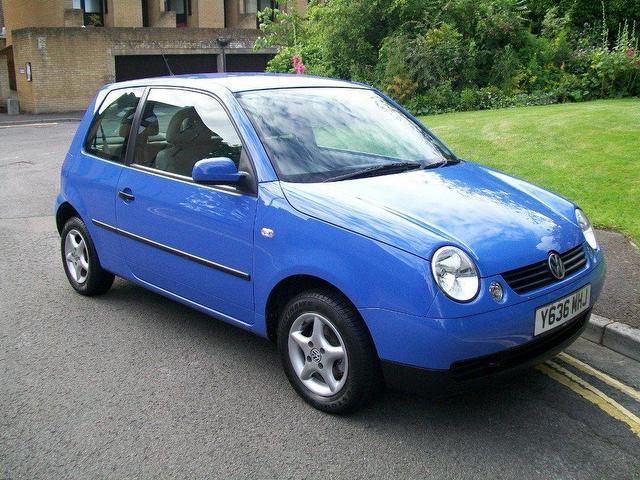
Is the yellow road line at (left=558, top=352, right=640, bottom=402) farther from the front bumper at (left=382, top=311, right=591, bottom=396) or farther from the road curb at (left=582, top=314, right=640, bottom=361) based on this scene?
the front bumper at (left=382, top=311, right=591, bottom=396)

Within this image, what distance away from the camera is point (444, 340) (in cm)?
308

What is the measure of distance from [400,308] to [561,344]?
1.00m

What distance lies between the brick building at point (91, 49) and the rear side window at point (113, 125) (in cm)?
2579

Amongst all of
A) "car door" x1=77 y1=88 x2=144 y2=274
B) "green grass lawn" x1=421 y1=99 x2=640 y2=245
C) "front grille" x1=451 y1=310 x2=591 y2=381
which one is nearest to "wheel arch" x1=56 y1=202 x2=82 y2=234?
"car door" x1=77 y1=88 x2=144 y2=274

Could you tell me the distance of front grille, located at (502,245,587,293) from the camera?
10.7ft

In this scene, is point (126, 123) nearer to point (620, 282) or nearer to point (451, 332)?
point (451, 332)

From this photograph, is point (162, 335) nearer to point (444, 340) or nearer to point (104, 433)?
point (104, 433)

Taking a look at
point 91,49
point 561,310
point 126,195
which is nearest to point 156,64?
point 91,49

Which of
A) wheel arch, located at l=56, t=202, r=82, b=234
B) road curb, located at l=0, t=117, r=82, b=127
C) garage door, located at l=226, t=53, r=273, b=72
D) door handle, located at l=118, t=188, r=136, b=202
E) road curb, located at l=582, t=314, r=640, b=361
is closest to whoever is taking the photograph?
road curb, located at l=582, t=314, r=640, b=361

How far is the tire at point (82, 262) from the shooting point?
5.40m

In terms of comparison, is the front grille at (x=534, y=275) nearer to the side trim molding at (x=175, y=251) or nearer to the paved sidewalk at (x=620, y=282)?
the paved sidewalk at (x=620, y=282)

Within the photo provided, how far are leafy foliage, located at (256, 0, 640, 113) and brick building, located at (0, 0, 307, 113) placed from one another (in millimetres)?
14381

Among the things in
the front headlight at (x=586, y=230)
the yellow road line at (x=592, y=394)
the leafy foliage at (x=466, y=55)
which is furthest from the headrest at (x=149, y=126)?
the leafy foliage at (x=466, y=55)

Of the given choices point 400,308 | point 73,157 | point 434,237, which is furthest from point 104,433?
point 73,157
